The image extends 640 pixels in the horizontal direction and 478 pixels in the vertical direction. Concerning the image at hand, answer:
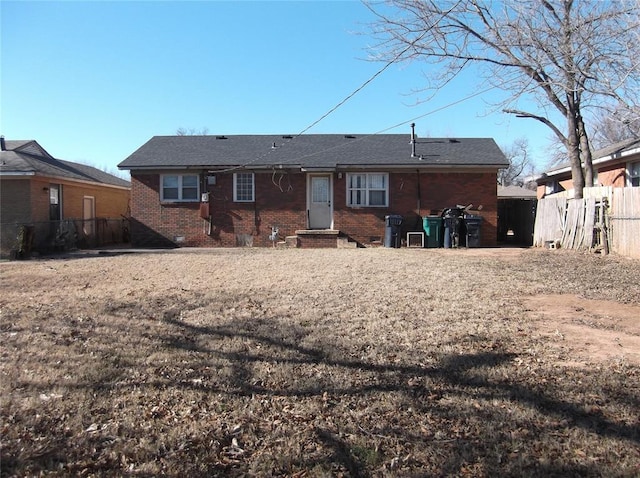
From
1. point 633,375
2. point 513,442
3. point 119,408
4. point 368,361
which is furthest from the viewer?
point 368,361

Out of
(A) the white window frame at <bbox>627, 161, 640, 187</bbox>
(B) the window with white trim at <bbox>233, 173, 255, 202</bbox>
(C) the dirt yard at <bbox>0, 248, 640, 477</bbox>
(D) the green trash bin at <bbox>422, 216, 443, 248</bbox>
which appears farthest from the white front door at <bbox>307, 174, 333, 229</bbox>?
(A) the white window frame at <bbox>627, 161, 640, 187</bbox>

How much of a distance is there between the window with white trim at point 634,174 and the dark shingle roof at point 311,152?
4.23 meters

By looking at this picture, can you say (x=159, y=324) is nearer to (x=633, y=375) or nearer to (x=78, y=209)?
(x=633, y=375)

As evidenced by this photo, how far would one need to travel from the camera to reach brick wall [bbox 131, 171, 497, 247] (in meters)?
17.8

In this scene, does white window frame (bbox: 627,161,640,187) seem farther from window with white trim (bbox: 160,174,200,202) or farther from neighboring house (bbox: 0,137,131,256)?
neighboring house (bbox: 0,137,131,256)

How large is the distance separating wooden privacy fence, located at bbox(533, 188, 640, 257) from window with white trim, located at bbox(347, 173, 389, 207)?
18.2ft

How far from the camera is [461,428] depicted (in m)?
3.37

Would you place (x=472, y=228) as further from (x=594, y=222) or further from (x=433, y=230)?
(x=594, y=222)

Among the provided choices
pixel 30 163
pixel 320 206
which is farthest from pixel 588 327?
pixel 30 163

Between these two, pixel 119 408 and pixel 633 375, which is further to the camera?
pixel 633 375

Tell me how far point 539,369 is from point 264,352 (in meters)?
2.61

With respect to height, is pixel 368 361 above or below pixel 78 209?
below

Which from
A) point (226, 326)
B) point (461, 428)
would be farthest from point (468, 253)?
point (461, 428)

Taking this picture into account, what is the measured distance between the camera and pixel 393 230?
17109 mm
